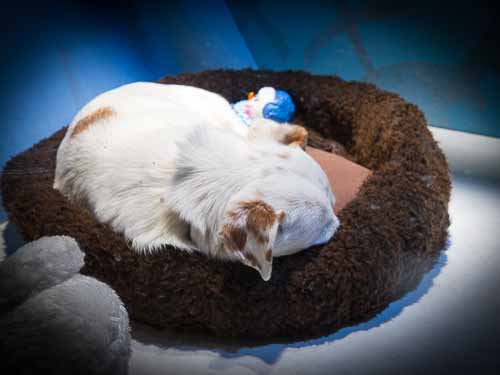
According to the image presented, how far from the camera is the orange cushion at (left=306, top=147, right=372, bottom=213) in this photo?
2508 millimetres

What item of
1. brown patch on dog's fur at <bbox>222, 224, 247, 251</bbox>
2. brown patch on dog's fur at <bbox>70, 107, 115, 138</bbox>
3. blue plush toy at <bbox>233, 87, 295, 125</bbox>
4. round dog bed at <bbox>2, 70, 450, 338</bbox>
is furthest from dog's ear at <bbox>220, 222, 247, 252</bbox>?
blue plush toy at <bbox>233, 87, 295, 125</bbox>

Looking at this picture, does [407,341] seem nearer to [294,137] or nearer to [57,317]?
[294,137]

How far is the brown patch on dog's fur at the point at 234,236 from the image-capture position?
1.72 metres

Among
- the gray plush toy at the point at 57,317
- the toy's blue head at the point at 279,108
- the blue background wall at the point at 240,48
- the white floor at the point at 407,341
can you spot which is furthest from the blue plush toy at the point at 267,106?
the gray plush toy at the point at 57,317

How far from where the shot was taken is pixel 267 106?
341 cm

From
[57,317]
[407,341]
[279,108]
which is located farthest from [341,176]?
[57,317]

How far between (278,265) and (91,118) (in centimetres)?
110

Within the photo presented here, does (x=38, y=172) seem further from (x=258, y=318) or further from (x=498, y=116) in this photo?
(x=498, y=116)

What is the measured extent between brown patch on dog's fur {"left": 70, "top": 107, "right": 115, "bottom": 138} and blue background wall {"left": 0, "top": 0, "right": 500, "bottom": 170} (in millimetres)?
64

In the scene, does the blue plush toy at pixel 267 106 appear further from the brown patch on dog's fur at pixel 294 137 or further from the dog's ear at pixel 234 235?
the dog's ear at pixel 234 235

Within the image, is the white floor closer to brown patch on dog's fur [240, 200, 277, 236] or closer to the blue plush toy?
brown patch on dog's fur [240, 200, 277, 236]


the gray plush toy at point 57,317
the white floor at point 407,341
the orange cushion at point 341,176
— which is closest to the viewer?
the gray plush toy at point 57,317

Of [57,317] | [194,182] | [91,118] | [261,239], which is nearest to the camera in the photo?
[57,317]

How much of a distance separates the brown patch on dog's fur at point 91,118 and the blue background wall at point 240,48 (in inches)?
2.5
